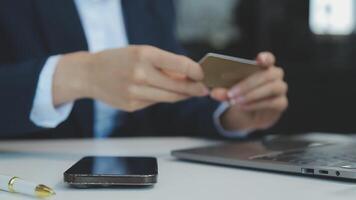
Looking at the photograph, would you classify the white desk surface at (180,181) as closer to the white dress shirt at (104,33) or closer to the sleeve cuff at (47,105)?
the sleeve cuff at (47,105)

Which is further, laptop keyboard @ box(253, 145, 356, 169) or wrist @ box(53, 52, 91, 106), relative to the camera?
wrist @ box(53, 52, 91, 106)

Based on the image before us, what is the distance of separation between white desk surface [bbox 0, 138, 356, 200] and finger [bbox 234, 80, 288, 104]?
21 centimetres

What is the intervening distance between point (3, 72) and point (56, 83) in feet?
0.28

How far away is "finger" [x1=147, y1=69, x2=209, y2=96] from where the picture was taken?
2.38ft

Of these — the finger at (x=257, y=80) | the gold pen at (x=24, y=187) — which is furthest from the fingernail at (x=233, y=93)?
the gold pen at (x=24, y=187)

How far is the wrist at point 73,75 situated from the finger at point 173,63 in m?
0.09

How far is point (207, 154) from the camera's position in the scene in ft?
2.23

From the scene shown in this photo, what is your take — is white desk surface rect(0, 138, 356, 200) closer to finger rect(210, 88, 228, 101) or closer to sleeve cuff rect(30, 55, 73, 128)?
sleeve cuff rect(30, 55, 73, 128)

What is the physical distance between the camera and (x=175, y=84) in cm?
76

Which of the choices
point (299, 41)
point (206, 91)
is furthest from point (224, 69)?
point (299, 41)

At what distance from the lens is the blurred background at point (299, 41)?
6.17 feet

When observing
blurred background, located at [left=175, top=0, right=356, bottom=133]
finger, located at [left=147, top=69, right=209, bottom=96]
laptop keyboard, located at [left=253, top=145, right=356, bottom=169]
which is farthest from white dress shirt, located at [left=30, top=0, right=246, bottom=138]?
blurred background, located at [left=175, top=0, right=356, bottom=133]

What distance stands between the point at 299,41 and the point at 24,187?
1.69 metres

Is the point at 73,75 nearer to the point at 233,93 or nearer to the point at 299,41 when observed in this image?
the point at 233,93
